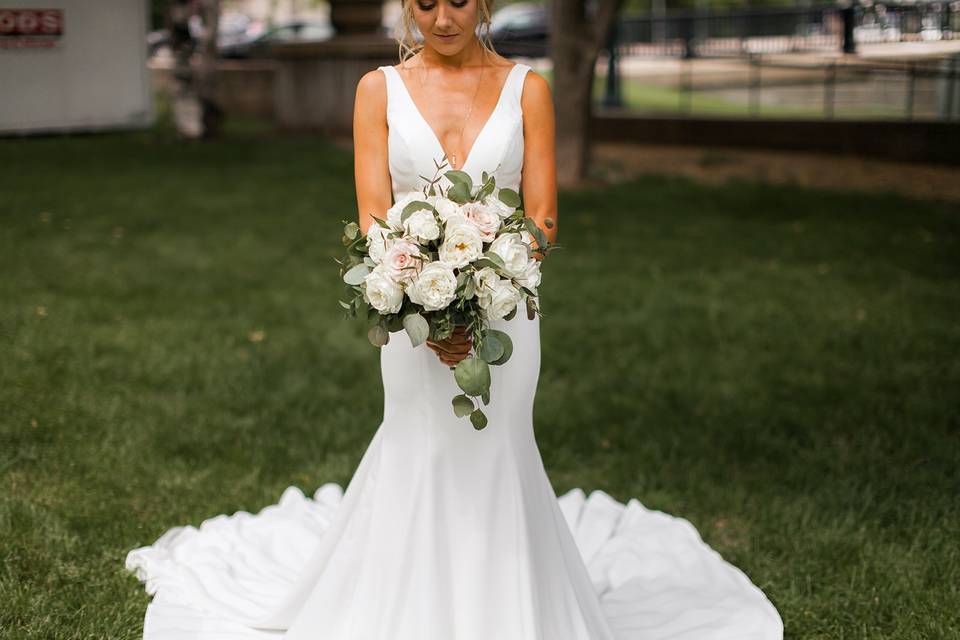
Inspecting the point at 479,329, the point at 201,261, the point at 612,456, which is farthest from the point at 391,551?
the point at 201,261

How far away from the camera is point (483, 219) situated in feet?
10.6

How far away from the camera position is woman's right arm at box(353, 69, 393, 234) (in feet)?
12.1

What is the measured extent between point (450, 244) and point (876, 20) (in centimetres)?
1521

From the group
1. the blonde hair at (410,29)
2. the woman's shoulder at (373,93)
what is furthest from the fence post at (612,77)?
the woman's shoulder at (373,93)

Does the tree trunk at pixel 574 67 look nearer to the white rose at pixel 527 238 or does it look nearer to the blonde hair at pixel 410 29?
the blonde hair at pixel 410 29

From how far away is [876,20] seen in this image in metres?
16.5

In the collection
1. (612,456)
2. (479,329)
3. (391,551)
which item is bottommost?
(612,456)

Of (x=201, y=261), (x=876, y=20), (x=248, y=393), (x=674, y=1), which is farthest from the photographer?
(x=674, y=1)

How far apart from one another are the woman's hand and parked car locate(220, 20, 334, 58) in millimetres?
23129

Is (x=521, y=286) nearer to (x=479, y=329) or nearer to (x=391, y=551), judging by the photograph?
(x=479, y=329)

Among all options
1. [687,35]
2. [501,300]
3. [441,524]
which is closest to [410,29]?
→ [501,300]

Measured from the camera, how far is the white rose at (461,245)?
3.18 m

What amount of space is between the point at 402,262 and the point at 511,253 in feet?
1.04

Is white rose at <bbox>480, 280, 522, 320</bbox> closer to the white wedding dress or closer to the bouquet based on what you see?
the bouquet
